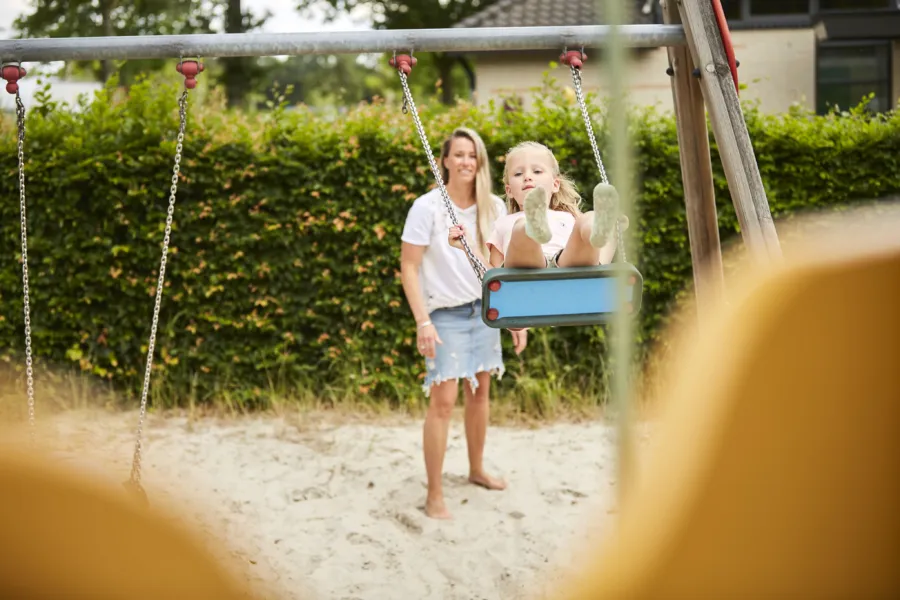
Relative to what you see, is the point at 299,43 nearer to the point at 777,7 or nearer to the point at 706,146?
the point at 706,146

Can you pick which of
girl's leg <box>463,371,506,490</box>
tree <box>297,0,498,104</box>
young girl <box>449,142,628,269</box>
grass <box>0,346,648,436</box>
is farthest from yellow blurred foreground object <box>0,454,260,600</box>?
tree <box>297,0,498,104</box>

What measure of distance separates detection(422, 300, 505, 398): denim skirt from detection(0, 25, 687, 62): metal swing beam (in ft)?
3.38

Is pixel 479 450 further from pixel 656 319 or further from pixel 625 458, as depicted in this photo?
pixel 625 458

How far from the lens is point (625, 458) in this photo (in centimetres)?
112

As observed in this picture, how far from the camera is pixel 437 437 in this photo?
3.62 meters

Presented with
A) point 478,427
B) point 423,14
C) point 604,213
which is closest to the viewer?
point 604,213

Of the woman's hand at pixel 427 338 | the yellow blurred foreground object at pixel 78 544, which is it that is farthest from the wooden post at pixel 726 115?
the yellow blurred foreground object at pixel 78 544

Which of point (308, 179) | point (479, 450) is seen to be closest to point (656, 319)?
point (479, 450)

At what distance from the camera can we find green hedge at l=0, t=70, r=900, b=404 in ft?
16.9

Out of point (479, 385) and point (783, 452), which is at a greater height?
point (783, 452)

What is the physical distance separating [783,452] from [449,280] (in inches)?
101

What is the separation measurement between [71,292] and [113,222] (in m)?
0.49

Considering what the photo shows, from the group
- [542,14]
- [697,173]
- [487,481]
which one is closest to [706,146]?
[697,173]

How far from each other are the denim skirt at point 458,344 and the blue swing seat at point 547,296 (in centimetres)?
110
